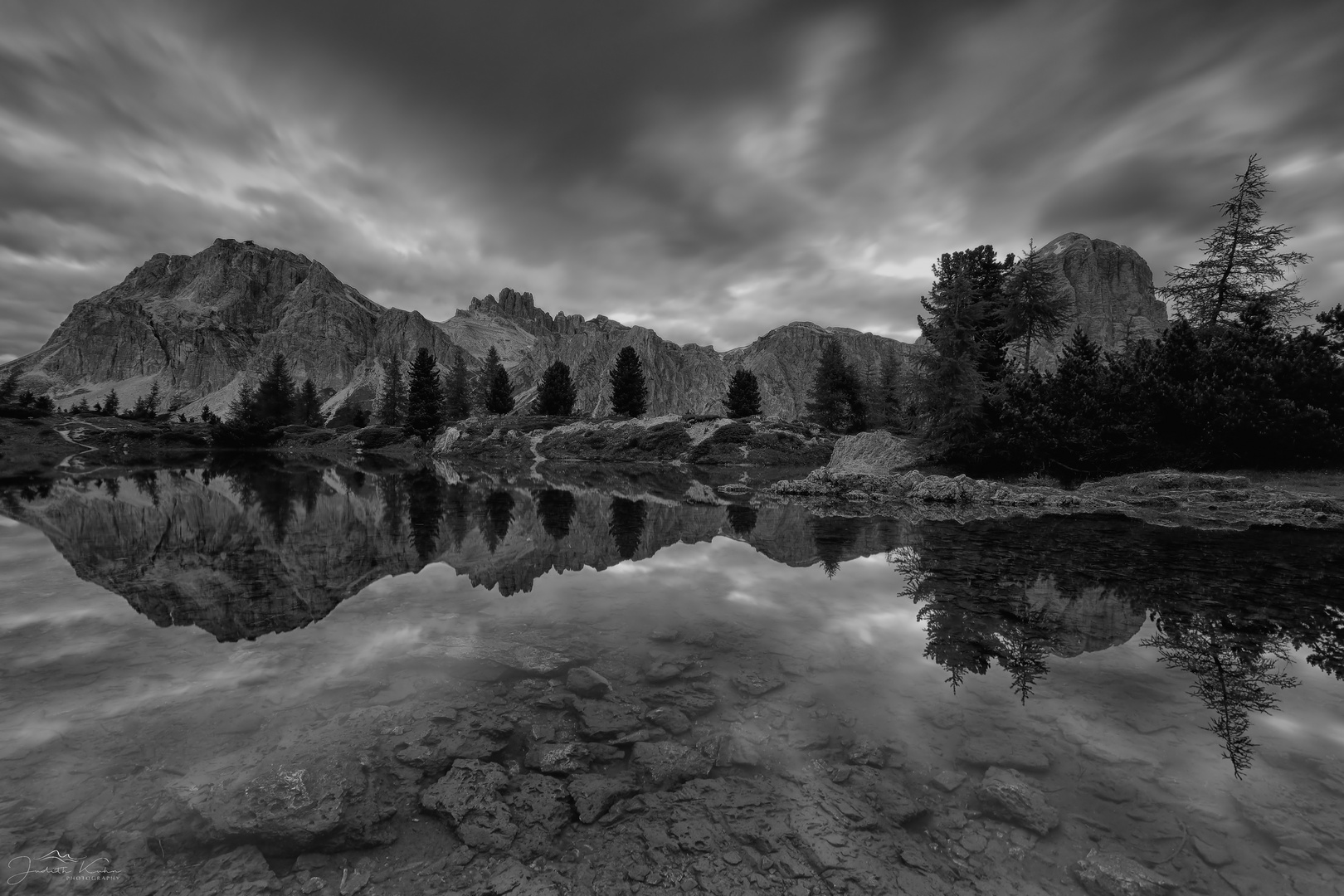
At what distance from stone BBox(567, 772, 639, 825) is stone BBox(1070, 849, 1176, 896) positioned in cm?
294

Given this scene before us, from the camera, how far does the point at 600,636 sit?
7141mm

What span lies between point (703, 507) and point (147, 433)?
89.5m

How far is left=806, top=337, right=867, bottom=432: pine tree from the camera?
62.2 m

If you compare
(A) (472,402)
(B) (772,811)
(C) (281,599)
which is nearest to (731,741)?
(B) (772,811)

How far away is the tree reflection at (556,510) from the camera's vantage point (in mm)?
15377

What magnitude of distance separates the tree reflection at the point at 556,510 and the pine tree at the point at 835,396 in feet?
141

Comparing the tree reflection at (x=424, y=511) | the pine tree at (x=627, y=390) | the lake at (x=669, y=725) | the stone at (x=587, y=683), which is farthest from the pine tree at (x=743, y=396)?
the stone at (x=587, y=683)

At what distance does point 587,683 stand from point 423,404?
81233mm

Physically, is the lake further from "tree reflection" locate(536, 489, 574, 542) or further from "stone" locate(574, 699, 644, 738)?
"tree reflection" locate(536, 489, 574, 542)

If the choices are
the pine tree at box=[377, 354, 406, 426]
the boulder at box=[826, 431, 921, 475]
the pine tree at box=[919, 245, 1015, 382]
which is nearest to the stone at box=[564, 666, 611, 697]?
the boulder at box=[826, 431, 921, 475]

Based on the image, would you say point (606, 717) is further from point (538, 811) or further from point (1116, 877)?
point (1116, 877)

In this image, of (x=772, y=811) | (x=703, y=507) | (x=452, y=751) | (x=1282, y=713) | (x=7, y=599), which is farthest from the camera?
(x=703, y=507)

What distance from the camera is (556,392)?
78.7 metres

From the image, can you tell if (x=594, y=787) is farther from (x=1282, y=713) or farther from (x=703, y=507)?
(x=703, y=507)
